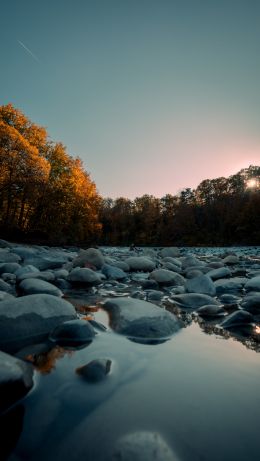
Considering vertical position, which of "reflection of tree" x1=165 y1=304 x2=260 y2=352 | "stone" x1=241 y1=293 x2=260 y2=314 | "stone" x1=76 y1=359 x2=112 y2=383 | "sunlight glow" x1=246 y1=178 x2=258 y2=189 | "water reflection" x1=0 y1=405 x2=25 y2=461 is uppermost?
"sunlight glow" x1=246 y1=178 x2=258 y2=189

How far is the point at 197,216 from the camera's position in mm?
47625

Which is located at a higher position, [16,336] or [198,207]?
[198,207]

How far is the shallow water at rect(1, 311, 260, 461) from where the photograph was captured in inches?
41.9

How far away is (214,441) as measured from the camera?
43.9 inches

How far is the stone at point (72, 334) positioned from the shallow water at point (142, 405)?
131 millimetres

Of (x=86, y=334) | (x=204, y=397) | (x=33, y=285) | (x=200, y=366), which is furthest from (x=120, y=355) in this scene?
(x=33, y=285)

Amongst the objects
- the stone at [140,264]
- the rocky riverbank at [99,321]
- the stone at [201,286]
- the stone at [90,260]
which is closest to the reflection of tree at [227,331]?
the rocky riverbank at [99,321]

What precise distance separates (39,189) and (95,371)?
19.8 metres

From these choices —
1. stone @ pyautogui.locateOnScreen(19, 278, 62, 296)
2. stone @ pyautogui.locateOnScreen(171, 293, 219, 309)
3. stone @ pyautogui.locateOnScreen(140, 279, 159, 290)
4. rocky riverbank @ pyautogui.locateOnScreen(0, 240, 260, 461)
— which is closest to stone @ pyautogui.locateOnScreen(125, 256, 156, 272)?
rocky riverbank @ pyautogui.locateOnScreen(0, 240, 260, 461)

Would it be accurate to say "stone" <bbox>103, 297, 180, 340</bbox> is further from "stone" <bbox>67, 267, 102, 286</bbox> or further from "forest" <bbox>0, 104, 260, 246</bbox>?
"forest" <bbox>0, 104, 260, 246</bbox>

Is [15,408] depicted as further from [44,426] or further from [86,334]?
[86,334]

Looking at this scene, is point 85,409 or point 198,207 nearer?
point 85,409

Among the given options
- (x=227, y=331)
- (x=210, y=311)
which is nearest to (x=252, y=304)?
(x=210, y=311)

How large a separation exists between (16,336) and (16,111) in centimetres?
2326
